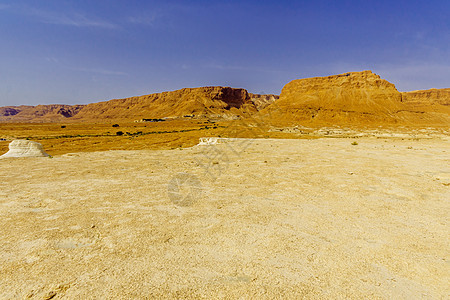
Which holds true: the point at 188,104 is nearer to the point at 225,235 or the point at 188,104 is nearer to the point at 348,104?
the point at 348,104

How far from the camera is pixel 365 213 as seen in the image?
4.93 meters

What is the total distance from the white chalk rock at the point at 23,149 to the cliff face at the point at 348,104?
63.6 metres

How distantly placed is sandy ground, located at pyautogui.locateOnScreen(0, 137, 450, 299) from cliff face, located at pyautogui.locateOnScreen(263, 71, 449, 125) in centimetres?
6625

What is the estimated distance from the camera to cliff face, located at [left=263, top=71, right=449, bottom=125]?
245ft

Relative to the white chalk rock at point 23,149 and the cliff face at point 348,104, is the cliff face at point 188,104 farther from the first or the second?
the white chalk rock at point 23,149

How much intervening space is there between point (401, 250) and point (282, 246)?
71.2 inches

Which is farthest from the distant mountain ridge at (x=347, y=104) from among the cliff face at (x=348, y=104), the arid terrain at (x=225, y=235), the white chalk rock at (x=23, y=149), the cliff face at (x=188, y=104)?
the arid terrain at (x=225, y=235)

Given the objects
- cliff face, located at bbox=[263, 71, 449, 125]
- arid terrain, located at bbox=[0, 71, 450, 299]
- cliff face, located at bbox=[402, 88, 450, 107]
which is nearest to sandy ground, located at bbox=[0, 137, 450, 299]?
arid terrain, located at bbox=[0, 71, 450, 299]

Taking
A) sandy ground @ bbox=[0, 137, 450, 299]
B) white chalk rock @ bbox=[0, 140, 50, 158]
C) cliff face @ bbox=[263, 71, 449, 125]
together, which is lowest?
sandy ground @ bbox=[0, 137, 450, 299]

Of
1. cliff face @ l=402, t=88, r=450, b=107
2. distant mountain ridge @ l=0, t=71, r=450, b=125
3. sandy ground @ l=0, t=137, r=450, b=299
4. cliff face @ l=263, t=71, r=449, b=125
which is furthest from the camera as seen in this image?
cliff face @ l=402, t=88, r=450, b=107

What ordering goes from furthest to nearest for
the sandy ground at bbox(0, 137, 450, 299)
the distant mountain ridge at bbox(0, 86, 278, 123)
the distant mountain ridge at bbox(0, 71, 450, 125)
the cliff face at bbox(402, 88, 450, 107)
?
the distant mountain ridge at bbox(0, 86, 278, 123), the cliff face at bbox(402, 88, 450, 107), the distant mountain ridge at bbox(0, 71, 450, 125), the sandy ground at bbox(0, 137, 450, 299)

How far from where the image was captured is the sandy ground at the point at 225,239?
2.76 m

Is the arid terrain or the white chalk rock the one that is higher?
the white chalk rock

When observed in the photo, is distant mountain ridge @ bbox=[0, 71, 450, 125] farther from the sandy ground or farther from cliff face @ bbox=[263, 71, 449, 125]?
the sandy ground
